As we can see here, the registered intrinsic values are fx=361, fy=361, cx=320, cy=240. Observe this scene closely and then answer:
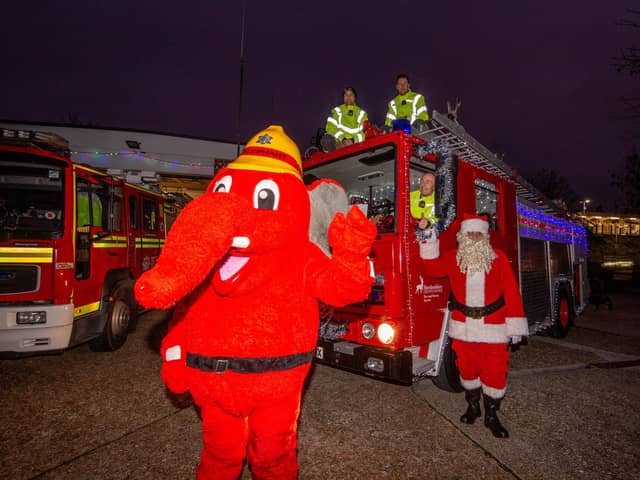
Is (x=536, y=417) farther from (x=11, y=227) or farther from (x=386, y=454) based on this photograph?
(x=11, y=227)

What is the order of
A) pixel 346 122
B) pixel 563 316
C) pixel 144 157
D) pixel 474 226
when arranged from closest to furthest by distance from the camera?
pixel 474 226, pixel 346 122, pixel 563 316, pixel 144 157

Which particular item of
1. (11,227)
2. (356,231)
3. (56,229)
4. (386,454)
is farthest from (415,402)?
(11,227)

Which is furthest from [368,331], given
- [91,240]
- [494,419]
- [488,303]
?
[91,240]

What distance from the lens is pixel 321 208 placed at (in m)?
2.13

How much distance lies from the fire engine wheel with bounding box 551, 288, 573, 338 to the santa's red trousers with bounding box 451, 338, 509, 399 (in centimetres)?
467

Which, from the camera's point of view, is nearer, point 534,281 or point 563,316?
point 534,281

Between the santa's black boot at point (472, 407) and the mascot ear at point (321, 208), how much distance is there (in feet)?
7.43

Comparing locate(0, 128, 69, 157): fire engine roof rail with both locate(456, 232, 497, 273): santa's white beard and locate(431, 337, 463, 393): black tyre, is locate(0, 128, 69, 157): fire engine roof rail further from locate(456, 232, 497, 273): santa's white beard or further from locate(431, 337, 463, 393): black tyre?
locate(431, 337, 463, 393): black tyre

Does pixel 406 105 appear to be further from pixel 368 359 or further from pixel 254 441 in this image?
pixel 254 441

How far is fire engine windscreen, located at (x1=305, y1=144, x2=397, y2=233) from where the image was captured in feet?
12.1

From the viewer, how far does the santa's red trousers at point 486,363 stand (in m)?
3.16

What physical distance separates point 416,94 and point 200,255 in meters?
5.37

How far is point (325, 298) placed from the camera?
1759mm

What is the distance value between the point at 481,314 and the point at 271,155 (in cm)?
240
